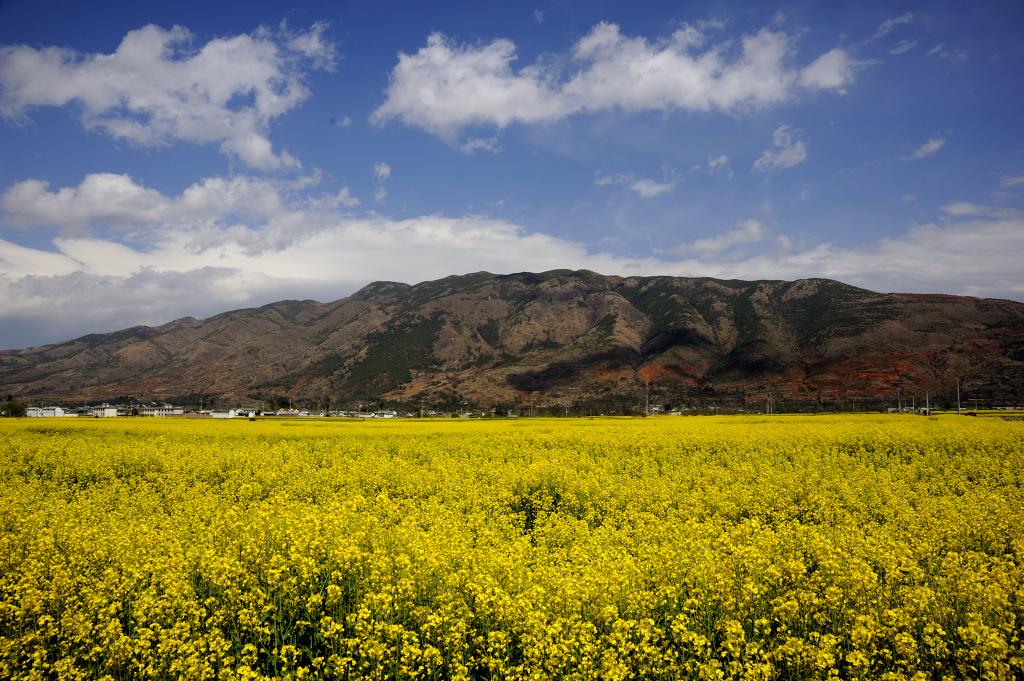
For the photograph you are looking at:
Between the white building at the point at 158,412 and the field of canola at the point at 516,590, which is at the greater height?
the field of canola at the point at 516,590

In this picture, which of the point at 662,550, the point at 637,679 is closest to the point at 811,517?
the point at 662,550

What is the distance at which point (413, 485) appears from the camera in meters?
18.8

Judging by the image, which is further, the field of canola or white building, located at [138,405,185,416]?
white building, located at [138,405,185,416]

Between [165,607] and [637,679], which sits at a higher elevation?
[165,607]

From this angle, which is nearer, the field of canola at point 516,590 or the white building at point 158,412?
the field of canola at point 516,590

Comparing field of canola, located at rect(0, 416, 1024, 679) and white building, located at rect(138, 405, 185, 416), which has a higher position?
field of canola, located at rect(0, 416, 1024, 679)

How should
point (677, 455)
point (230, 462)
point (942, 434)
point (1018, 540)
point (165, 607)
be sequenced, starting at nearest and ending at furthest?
point (165, 607) < point (1018, 540) < point (230, 462) < point (677, 455) < point (942, 434)

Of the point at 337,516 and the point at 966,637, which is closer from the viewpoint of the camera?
the point at 966,637

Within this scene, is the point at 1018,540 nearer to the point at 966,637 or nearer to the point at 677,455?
the point at 966,637

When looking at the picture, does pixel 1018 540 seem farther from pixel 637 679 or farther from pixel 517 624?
pixel 517 624

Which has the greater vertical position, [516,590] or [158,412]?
[516,590]

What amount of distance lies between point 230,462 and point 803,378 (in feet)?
584

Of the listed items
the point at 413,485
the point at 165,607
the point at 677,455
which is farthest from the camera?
the point at 677,455

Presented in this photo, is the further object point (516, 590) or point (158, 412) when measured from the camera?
point (158, 412)
